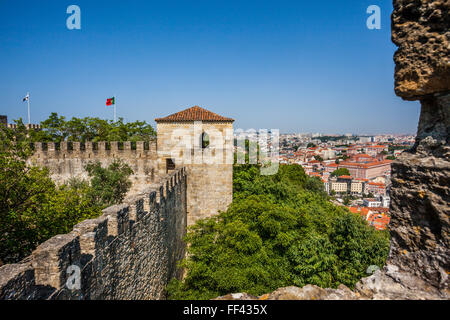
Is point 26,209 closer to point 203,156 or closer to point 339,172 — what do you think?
point 203,156

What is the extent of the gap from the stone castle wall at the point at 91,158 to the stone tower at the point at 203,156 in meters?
2.33

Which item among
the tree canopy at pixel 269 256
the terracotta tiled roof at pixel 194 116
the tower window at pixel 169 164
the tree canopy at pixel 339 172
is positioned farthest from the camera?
the tree canopy at pixel 339 172

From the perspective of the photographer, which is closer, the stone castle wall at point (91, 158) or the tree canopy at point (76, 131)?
the stone castle wall at point (91, 158)

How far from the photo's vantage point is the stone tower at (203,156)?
12.8 meters

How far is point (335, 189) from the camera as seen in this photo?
90062 millimetres

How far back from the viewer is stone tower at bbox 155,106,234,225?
12805 mm

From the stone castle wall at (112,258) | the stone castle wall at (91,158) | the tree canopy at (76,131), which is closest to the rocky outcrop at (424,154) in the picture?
the stone castle wall at (112,258)

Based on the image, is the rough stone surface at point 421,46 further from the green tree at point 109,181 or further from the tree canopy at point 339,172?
the tree canopy at point 339,172

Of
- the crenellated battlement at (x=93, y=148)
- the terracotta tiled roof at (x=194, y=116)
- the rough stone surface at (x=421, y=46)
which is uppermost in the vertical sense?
the terracotta tiled roof at (x=194, y=116)

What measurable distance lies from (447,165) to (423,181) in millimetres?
233

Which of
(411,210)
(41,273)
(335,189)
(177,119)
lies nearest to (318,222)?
(177,119)

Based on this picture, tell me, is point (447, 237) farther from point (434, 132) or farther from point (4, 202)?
point (4, 202)

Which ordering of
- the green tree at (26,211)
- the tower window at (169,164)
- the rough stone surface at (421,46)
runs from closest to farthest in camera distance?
the rough stone surface at (421,46), the green tree at (26,211), the tower window at (169,164)

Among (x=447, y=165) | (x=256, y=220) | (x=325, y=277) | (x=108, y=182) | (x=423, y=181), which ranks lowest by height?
(x=325, y=277)
